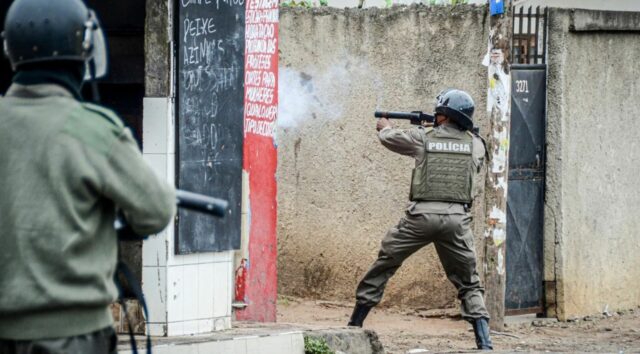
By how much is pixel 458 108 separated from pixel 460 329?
2.31 m

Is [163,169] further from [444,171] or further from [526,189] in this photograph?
[526,189]

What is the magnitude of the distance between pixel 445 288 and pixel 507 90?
189 centimetres

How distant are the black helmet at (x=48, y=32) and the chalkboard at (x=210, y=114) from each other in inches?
145

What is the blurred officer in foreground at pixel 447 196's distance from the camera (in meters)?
8.91

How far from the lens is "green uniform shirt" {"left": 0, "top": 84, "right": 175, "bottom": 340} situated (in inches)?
137

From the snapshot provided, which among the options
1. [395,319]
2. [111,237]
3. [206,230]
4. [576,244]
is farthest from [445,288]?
[111,237]

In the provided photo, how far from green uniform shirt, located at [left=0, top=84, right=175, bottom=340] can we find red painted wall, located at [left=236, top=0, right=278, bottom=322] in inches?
193

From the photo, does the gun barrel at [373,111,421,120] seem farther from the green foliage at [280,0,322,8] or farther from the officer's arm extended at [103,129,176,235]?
the officer's arm extended at [103,129,176,235]

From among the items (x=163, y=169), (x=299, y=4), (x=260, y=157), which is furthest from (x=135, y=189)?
(x=299, y=4)

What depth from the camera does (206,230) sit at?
7523 millimetres

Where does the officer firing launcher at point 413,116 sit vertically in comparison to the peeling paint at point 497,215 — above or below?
above

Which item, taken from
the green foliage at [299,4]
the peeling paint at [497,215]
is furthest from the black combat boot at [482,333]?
the green foliage at [299,4]

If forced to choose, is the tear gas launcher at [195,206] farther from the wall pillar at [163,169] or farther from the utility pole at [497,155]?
the utility pole at [497,155]

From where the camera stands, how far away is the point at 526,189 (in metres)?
10.7
